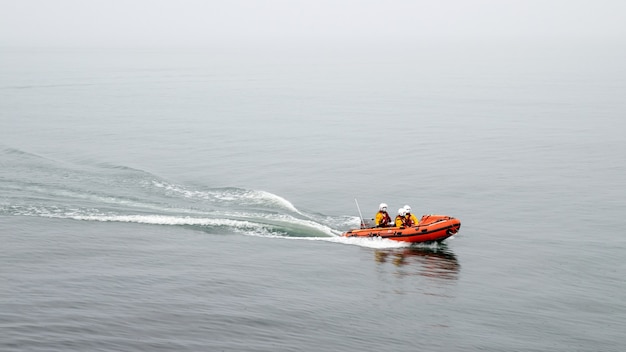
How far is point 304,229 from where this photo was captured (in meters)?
39.2

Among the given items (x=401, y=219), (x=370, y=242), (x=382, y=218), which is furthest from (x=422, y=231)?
(x=370, y=242)

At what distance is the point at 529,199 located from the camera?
152 feet

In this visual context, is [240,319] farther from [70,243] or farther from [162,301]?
[70,243]

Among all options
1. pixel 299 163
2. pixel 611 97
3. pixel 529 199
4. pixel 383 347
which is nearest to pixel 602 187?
pixel 529 199

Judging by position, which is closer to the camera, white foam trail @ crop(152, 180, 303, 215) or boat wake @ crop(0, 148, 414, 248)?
boat wake @ crop(0, 148, 414, 248)

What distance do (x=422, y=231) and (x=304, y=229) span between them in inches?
233

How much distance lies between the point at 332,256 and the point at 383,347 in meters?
10.8

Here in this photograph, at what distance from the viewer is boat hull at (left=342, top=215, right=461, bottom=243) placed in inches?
1462

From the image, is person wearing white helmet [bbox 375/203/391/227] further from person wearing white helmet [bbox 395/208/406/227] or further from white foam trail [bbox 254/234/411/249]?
white foam trail [bbox 254/234/411/249]

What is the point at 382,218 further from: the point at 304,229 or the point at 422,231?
the point at 304,229

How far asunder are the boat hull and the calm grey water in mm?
578

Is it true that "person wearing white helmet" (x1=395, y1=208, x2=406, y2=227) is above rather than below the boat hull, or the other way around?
above

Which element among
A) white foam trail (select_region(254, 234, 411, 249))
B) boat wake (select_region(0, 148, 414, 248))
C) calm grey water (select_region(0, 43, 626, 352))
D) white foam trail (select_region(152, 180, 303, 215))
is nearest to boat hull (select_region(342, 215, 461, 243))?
white foam trail (select_region(254, 234, 411, 249))

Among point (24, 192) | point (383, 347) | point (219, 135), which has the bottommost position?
point (383, 347)
